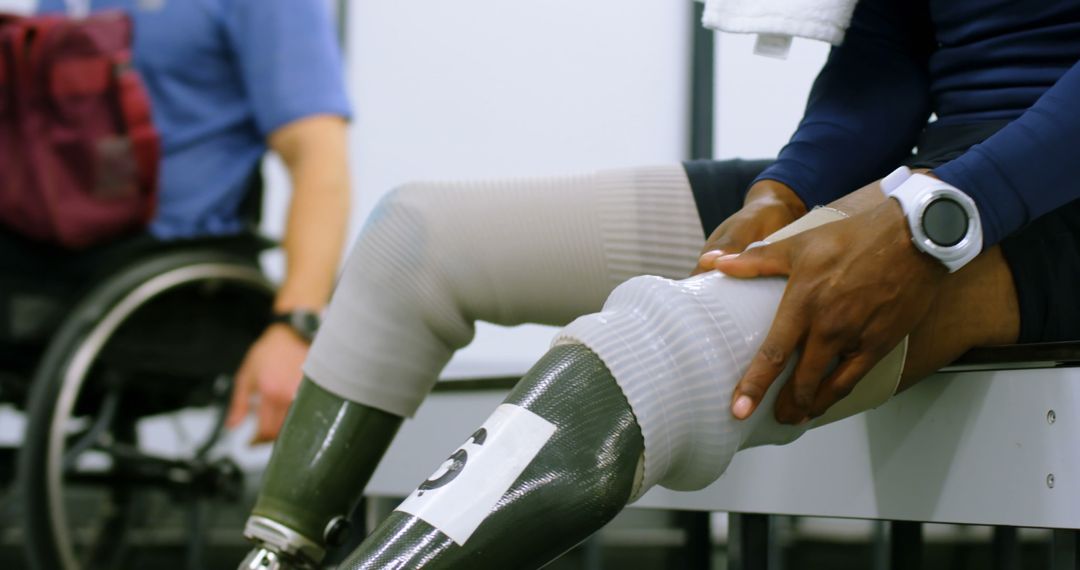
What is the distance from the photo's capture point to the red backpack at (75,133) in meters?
1.29

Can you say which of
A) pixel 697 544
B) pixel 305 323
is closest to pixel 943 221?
pixel 305 323

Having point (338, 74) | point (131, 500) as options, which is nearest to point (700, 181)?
point (338, 74)

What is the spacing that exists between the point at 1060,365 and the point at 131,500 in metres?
1.56

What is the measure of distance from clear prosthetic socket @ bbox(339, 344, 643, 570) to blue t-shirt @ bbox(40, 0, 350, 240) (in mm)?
918

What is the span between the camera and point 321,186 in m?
1.27

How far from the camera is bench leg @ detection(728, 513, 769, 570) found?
2.39ft

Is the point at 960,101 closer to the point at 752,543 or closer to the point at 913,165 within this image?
the point at 913,165

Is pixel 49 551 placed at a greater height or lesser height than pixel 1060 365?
lesser

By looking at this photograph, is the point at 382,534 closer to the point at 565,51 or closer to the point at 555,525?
the point at 555,525

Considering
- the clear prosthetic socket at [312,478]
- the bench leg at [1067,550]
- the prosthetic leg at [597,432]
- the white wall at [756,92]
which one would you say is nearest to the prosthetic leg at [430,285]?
the clear prosthetic socket at [312,478]

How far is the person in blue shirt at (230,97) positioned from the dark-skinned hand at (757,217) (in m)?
0.71

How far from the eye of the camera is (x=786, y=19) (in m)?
0.66

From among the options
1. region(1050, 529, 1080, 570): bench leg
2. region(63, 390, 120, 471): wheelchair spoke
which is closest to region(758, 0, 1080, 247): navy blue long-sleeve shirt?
region(1050, 529, 1080, 570): bench leg

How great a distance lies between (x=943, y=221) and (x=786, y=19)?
0.69 feet
